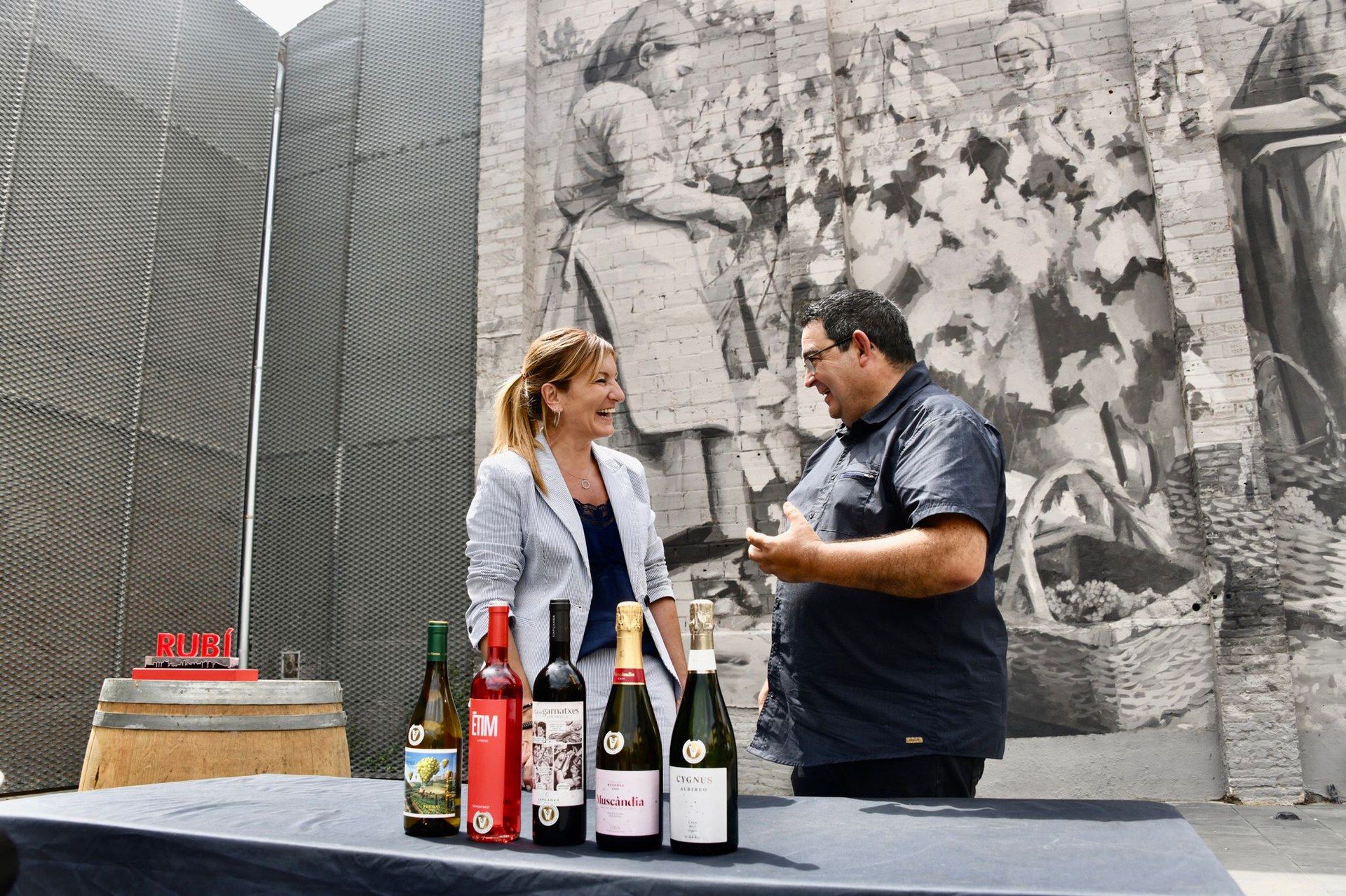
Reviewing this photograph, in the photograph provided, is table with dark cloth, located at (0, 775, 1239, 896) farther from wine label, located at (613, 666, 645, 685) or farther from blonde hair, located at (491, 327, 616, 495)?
blonde hair, located at (491, 327, 616, 495)

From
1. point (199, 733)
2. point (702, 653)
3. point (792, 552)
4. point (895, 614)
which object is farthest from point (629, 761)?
point (199, 733)

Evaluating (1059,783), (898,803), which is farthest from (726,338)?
(898,803)

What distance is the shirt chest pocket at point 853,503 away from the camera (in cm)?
198

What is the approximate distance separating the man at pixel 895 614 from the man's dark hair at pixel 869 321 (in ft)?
0.18

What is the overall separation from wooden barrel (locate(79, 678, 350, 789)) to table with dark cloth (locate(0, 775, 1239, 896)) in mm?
1137

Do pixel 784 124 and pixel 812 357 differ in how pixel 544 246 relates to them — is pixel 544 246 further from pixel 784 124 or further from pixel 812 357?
pixel 812 357

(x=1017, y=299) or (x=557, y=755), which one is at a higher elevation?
(x=1017, y=299)

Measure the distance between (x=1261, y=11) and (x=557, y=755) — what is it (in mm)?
6818

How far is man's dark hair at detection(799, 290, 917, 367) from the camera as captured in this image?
7.09 feet

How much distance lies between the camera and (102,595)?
610cm

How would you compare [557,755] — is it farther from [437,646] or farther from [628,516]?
[628,516]

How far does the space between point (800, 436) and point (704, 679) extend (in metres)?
4.89

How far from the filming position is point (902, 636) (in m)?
1.90

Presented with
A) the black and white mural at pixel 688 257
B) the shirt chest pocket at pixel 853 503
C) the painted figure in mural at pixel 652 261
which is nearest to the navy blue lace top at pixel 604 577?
the shirt chest pocket at pixel 853 503
